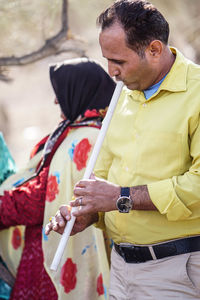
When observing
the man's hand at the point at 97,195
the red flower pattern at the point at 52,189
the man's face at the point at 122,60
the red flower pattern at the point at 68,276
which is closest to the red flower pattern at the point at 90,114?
the red flower pattern at the point at 52,189

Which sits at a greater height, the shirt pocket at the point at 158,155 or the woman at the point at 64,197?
the shirt pocket at the point at 158,155

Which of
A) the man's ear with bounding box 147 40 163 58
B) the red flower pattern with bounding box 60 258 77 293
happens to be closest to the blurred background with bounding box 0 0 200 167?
the red flower pattern with bounding box 60 258 77 293

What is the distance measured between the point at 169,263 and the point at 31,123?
9.29 metres

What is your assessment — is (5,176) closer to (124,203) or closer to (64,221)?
(64,221)

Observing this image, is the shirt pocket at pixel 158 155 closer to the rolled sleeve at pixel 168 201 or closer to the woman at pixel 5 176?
the rolled sleeve at pixel 168 201

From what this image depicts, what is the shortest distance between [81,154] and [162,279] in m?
1.19

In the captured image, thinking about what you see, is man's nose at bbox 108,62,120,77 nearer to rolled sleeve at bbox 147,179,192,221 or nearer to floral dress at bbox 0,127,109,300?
rolled sleeve at bbox 147,179,192,221

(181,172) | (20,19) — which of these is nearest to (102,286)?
(181,172)

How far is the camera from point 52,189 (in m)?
3.18

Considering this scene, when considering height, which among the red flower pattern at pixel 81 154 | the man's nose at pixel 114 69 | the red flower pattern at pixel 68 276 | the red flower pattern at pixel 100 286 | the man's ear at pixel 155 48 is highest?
the man's ear at pixel 155 48

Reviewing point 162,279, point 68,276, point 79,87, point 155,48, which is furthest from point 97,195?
point 79,87

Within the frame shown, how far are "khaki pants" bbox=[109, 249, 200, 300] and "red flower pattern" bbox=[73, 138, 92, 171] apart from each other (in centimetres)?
95

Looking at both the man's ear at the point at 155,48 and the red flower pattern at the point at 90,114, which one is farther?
the red flower pattern at the point at 90,114

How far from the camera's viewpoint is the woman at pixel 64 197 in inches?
125
